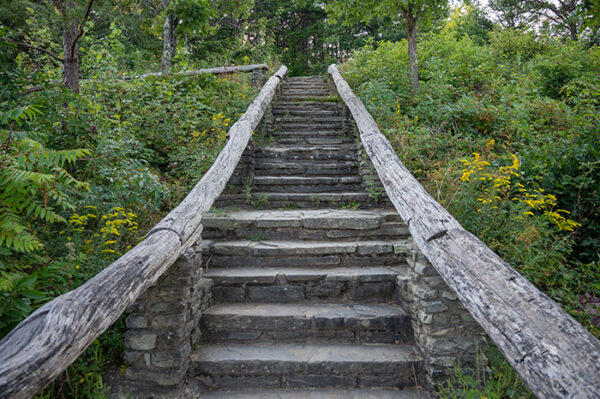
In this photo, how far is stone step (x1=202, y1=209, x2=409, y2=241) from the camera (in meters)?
4.08

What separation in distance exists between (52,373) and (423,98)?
704 cm

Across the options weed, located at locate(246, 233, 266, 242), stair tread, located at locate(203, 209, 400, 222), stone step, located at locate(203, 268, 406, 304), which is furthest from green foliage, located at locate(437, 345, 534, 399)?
weed, located at locate(246, 233, 266, 242)

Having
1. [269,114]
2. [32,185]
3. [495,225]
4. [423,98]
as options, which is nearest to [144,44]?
[269,114]

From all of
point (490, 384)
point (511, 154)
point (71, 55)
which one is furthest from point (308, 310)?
point (71, 55)

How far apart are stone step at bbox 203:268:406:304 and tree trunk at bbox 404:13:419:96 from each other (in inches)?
209

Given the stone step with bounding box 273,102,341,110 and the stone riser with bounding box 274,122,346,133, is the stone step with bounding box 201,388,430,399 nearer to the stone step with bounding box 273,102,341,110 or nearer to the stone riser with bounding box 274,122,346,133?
the stone riser with bounding box 274,122,346,133

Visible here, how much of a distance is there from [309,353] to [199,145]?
141 inches

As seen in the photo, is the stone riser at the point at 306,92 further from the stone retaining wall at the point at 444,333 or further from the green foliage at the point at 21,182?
the stone retaining wall at the point at 444,333

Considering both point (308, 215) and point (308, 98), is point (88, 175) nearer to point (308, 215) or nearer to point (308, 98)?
point (308, 215)

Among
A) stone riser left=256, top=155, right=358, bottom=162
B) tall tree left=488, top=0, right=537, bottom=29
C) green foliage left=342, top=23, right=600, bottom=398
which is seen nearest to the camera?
green foliage left=342, top=23, right=600, bottom=398

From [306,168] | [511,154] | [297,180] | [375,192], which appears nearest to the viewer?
[511,154]

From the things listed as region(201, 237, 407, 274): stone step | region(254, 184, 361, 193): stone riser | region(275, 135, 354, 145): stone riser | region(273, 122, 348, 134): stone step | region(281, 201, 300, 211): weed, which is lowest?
region(201, 237, 407, 274): stone step

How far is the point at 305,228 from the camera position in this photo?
413 cm

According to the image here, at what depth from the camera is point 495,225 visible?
3480 millimetres
